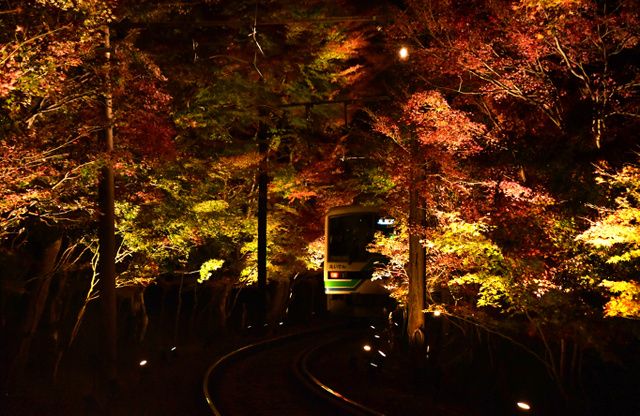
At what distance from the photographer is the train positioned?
19828 millimetres

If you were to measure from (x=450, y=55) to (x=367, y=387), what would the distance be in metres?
6.32

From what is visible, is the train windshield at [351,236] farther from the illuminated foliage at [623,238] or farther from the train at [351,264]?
the illuminated foliage at [623,238]

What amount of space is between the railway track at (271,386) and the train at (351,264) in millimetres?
1641

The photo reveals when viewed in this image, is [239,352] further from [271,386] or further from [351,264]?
[351,264]

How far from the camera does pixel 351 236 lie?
20.1 metres

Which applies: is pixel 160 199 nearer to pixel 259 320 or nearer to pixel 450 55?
pixel 450 55

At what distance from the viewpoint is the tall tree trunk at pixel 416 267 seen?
41.8 feet

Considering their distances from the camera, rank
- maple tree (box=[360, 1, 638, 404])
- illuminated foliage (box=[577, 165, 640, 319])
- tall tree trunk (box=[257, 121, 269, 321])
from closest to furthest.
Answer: illuminated foliage (box=[577, 165, 640, 319]) < maple tree (box=[360, 1, 638, 404]) < tall tree trunk (box=[257, 121, 269, 321])

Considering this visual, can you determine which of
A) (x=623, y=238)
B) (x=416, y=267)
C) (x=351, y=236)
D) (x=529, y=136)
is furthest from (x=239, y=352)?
(x=623, y=238)

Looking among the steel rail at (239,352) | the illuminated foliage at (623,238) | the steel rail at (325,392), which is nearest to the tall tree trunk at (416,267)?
the steel rail at (325,392)

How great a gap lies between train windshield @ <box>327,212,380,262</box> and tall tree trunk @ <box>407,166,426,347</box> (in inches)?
246

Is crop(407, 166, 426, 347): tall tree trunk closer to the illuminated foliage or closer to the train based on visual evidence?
the illuminated foliage

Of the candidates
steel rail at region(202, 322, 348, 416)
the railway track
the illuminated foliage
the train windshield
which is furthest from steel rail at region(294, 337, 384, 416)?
the train windshield

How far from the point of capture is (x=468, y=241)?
10.3 metres
